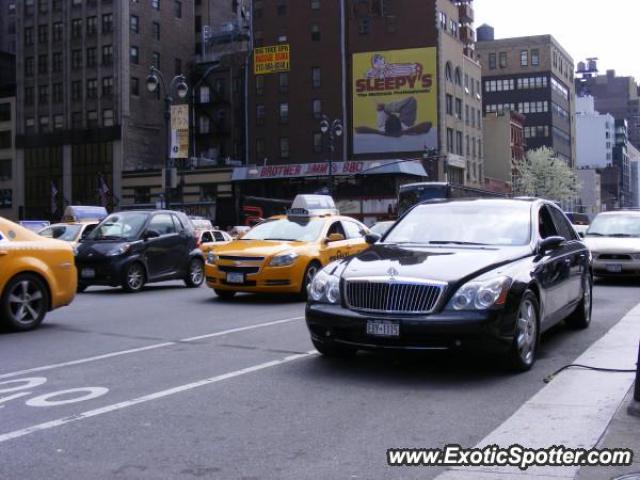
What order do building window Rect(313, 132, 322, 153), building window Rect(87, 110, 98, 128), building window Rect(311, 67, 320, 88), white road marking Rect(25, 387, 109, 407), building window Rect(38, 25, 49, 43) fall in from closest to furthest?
1. white road marking Rect(25, 387, 109, 407)
2. building window Rect(313, 132, 322, 153)
3. building window Rect(311, 67, 320, 88)
4. building window Rect(87, 110, 98, 128)
5. building window Rect(38, 25, 49, 43)

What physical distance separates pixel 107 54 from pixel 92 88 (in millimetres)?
3802

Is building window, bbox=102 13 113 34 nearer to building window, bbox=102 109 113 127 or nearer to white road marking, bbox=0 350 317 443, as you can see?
building window, bbox=102 109 113 127

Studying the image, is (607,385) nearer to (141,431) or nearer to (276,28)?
(141,431)

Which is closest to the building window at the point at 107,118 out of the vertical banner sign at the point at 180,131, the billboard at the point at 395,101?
the billboard at the point at 395,101

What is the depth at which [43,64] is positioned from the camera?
7844 centimetres

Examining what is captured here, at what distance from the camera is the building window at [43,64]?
7806 cm

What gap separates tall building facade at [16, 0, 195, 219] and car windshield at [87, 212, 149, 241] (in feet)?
186

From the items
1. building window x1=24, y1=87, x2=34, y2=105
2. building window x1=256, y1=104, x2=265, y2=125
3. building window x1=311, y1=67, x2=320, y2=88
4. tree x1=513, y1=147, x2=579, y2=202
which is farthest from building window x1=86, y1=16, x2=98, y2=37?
tree x1=513, y1=147, x2=579, y2=202

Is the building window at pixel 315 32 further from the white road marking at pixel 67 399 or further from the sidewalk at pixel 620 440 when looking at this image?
the sidewalk at pixel 620 440

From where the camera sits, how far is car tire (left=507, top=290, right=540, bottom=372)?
6637 mm

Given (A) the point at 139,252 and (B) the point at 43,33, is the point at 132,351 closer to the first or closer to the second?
(A) the point at 139,252

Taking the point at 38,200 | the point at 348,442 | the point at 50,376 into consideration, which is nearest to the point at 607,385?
the point at 348,442

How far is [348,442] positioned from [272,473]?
0.72 m

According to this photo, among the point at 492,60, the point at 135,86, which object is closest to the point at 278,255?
the point at 135,86
